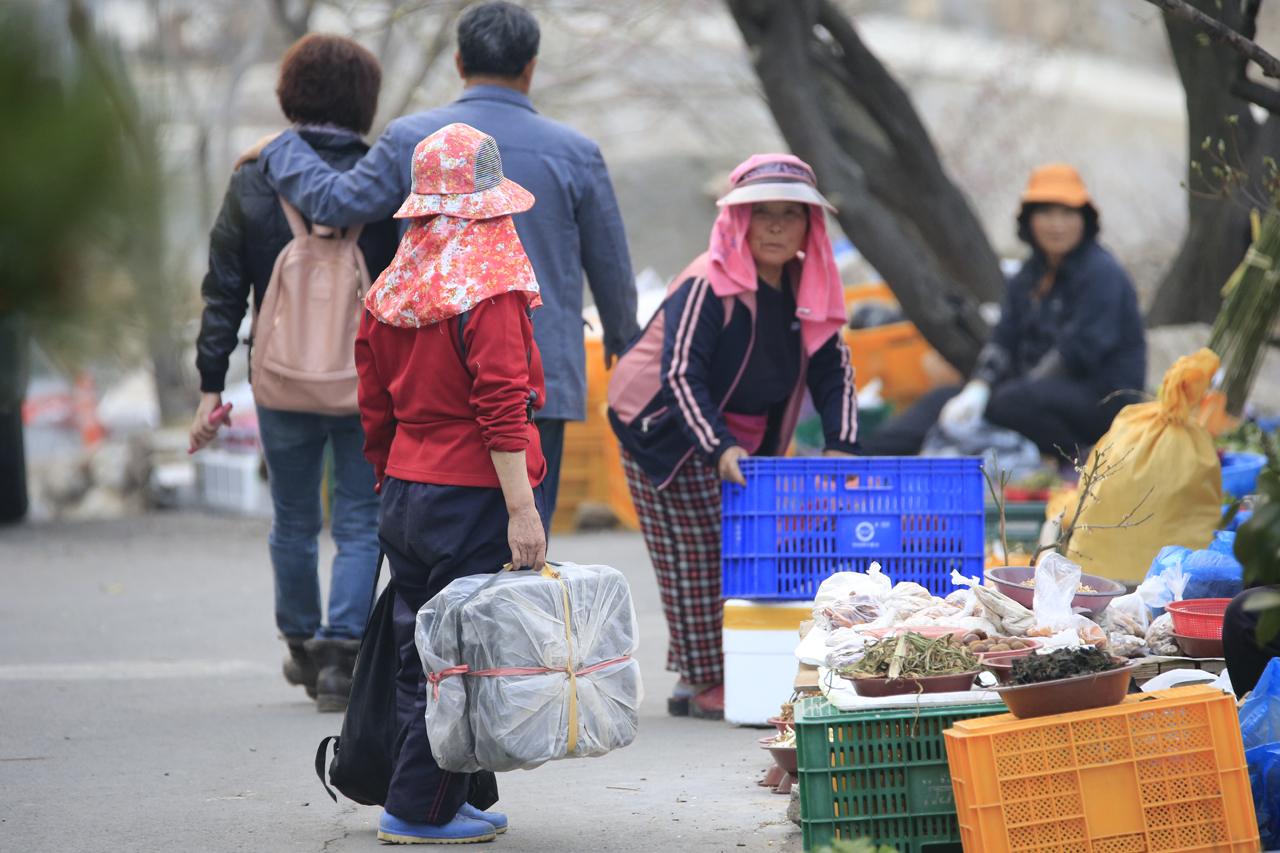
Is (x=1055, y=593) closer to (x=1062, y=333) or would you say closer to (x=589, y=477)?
(x=1062, y=333)

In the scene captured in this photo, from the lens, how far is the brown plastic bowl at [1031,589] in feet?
10.7

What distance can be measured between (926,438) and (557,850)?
6187 millimetres

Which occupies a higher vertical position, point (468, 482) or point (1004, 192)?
point (1004, 192)

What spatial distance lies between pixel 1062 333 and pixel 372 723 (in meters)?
4.50

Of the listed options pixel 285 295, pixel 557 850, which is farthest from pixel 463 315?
pixel 285 295

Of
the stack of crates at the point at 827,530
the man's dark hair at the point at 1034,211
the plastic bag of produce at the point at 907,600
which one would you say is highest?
the man's dark hair at the point at 1034,211

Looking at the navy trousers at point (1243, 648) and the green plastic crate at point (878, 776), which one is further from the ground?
the navy trousers at point (1243, 648)

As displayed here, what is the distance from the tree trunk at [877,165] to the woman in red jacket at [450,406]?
17.6 feet

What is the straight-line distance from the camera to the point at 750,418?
4.59 m

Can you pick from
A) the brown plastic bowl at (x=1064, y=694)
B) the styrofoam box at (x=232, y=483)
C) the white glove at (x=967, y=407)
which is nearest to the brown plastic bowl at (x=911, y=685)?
the brown plastic bowl at (x=1064, y=694)

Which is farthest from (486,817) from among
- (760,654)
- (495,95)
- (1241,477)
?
(1241,477)

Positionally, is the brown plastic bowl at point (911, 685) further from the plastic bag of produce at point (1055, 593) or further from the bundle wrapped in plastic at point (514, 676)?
the bundle wrapped in plastic at point (514, 676)

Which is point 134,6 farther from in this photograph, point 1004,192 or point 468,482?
point 1004,192

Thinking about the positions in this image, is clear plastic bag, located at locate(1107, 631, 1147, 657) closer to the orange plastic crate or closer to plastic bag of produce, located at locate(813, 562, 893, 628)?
plastic bag of produce, located at locate(813, 562, 893, 628)
